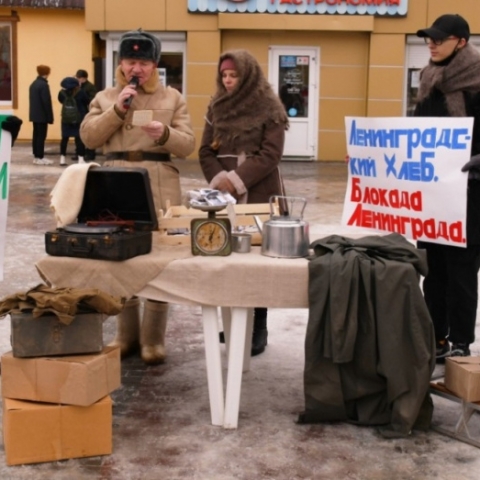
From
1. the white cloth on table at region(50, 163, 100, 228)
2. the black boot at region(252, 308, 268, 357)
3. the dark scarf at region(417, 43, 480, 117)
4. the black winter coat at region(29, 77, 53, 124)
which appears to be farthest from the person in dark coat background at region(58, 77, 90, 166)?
the dark scarf at region(417, 43, 480, 117)

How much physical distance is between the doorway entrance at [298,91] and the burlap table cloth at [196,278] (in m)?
14.1

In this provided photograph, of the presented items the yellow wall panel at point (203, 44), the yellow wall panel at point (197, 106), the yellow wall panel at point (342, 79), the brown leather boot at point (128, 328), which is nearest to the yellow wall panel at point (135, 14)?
the yellow wall panel at point (203, 44)

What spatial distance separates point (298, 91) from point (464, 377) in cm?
1469

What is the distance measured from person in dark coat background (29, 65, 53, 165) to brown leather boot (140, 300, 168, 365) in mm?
12336

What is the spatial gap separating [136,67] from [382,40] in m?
13.5

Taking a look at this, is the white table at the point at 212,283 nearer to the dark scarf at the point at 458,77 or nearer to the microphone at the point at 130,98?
the microphone at the point at 130,98

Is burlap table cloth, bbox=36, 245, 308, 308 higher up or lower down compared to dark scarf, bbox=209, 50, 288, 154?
lower down

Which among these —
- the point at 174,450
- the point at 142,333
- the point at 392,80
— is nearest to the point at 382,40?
the point at 392,80

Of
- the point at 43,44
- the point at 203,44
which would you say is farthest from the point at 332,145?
the point at 43,44

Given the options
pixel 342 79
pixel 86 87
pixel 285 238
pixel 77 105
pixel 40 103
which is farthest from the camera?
pixel 342 79

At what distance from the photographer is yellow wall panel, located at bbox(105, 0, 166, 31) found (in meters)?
17.9

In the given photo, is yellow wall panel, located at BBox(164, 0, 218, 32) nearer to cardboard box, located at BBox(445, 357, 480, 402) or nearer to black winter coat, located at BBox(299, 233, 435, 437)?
black winter coat, located at BBox(299, 233, 435, 437)

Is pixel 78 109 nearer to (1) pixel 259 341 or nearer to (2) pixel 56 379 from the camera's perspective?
(1) pixel 259 341

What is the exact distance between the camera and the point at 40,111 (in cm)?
1708
